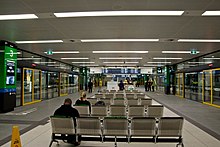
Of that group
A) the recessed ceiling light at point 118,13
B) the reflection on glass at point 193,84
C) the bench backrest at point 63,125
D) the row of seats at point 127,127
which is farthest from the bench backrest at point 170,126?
the reflection on glass at point 193,84

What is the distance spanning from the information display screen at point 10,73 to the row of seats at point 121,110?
544 centimetres

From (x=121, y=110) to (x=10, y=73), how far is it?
6.79m

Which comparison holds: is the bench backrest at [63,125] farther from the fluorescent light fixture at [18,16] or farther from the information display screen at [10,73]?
the information display screen at [10,73]

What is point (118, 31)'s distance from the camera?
850 cm

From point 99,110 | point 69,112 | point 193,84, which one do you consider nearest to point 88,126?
point 69,112

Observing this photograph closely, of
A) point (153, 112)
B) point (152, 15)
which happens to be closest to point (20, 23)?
point (152, 15)

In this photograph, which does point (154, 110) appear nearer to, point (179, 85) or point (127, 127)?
point (127, 127)

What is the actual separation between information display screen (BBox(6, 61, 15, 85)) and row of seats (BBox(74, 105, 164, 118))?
5.44m

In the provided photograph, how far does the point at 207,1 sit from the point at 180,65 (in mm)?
18839

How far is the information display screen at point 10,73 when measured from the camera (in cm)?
1109

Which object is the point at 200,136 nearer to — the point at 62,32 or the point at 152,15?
the point at 152,15

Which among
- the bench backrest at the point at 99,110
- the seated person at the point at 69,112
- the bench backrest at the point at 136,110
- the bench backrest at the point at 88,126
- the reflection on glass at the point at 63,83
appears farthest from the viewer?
the reflection on glass at the point at 63,83

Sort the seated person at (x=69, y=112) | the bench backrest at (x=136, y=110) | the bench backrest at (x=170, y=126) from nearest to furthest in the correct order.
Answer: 1. the bench backrest at (x=170, y=126)
2. the seated person at (x=69, y=112)
3. the bench backrest at (x=136, y=110)

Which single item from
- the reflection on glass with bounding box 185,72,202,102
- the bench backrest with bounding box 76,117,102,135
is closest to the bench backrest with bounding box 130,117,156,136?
the bench backrest with bounding box 76,117,102,135
